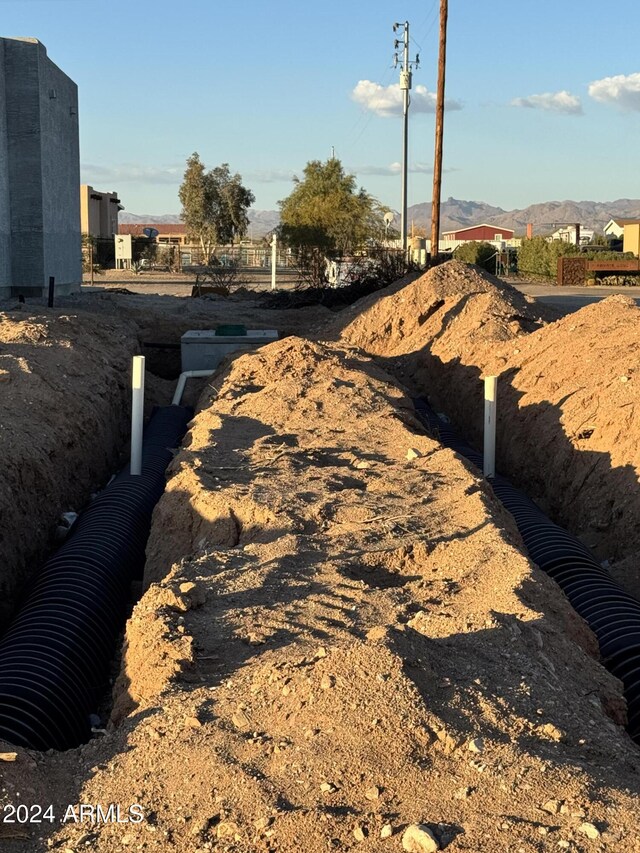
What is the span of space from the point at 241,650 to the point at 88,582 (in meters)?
2.23

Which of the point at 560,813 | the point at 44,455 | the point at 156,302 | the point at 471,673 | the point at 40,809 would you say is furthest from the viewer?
the point at 156,302

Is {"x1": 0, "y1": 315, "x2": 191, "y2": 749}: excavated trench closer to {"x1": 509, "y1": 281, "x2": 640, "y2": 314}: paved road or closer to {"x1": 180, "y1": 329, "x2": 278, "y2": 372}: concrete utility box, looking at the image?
{"x1": 180, "y1": 329, "x2": 278, "y2": 372}: concrete utility box

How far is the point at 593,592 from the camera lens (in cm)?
609

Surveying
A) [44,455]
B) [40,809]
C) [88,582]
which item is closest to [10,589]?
[88,582]

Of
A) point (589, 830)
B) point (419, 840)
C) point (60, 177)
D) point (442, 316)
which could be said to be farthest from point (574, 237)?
point (419, 840)

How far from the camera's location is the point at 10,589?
720 cm

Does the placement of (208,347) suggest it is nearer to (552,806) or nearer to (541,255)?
(552,806)

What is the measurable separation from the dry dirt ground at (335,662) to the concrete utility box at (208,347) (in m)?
5.58

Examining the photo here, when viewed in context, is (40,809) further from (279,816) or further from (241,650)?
(241,650)

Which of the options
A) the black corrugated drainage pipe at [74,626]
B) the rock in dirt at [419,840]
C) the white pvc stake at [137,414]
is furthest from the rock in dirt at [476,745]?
the white pvc stake at [137,414]

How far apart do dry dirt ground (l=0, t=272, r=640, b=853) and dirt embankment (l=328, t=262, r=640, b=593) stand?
9cm

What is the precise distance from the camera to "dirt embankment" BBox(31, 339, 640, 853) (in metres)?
3.21

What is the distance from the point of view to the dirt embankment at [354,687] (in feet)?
10.5

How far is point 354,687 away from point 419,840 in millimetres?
813
